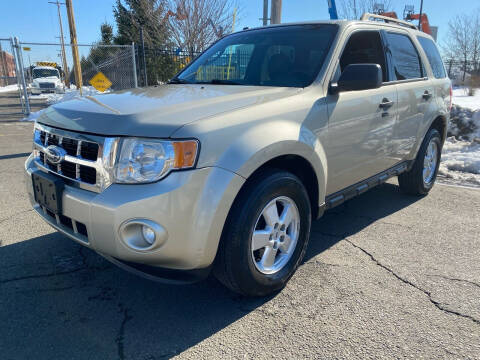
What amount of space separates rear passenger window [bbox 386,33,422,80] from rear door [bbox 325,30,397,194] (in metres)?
0.24

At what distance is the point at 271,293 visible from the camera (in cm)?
278

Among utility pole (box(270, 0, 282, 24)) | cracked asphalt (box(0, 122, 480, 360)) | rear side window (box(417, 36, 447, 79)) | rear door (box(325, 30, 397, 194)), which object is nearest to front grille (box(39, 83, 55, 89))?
utility pole (box(270, 0, 282, 24))

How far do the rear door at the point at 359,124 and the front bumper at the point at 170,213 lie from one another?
1181 millimetres

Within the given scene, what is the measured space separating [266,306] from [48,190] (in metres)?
1.61

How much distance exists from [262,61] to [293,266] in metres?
→ 1.83

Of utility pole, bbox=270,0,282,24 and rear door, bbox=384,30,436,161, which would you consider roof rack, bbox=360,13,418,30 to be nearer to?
rear door, bbox=384,30,436,161

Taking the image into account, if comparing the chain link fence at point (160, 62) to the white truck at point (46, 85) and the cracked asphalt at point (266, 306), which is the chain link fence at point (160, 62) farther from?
the white truck at point (46, 85)

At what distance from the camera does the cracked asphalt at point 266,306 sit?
225cm

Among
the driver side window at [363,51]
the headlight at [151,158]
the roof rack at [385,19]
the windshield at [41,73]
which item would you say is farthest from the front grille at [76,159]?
the windshield at [41,73]

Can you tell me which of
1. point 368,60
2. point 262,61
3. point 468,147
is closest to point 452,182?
point 468,147

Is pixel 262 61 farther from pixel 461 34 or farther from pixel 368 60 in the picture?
pixel 461 34

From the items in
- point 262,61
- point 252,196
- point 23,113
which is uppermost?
point 262,61

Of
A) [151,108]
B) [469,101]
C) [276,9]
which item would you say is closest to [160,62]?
[276,9]

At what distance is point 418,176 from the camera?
474 centimetres
